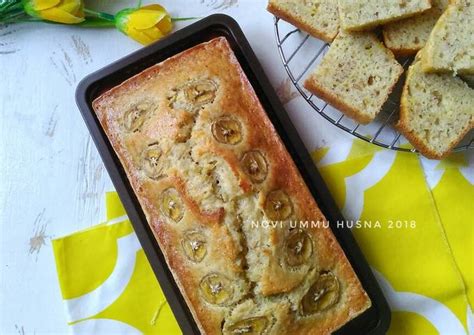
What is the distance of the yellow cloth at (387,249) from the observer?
2.00 m

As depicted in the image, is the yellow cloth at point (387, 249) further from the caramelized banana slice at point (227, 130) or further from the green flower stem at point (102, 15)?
the green flower stem at point (102, 15)

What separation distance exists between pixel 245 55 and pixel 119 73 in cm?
42

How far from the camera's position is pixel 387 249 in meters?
2.01

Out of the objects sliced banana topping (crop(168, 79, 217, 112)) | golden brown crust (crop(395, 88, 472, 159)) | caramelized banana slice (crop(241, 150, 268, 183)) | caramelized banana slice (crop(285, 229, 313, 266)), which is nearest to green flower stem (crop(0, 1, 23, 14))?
sliced banana topping (crop(168, 79, 217, 112))

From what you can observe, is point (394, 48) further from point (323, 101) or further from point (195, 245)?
point (195, 245)

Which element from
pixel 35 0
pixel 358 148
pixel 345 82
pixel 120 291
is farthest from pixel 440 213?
pixel 35 0

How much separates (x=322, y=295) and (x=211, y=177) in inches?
19.0

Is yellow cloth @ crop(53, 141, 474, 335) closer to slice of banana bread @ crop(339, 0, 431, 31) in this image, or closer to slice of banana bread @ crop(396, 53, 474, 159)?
slice of banana bread @ crop(396, 53, 474, 159)

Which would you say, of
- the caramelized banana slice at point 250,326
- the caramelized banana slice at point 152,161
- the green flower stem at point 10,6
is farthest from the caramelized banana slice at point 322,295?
the green flower stem at point 10,6

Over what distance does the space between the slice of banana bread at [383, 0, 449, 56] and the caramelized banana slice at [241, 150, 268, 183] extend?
570 millimetres

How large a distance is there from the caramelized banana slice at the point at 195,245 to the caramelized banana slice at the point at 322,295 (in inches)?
13.1

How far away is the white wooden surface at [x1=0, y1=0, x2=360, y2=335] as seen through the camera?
6.89ft

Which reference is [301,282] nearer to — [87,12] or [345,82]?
[345,82]

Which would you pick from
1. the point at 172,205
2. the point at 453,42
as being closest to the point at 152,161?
the point at 172,205
